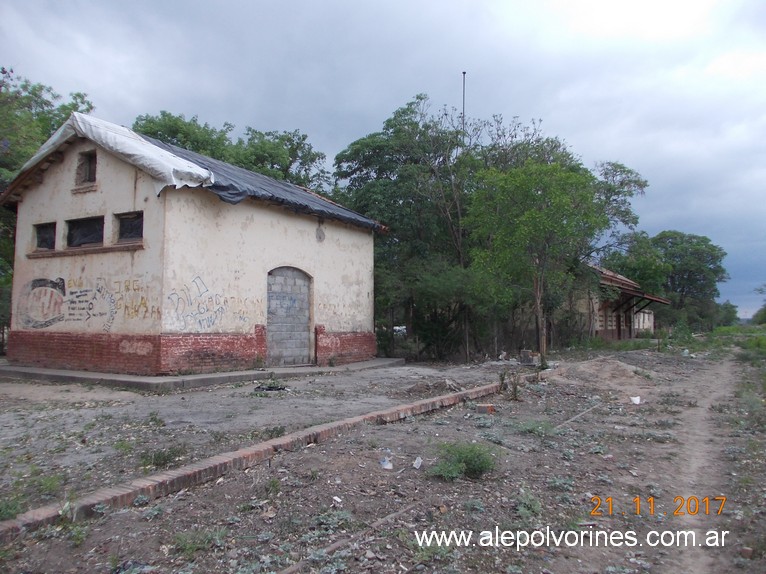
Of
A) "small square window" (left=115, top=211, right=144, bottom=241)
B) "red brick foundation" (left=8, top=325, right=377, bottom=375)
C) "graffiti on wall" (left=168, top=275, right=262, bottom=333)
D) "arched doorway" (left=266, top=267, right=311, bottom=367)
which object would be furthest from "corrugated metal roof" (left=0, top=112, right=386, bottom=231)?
"red brick foundation" (left=8, top=325, right=377, bottom=375)

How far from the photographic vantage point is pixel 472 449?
477 cm

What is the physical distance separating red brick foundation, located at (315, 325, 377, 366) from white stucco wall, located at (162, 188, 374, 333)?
0.22 metres

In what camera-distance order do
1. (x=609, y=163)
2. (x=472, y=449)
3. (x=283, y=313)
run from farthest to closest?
(x=609, y=163) → (x=283, y=313) → (x=472, y=449)

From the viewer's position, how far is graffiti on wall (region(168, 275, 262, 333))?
11.1m

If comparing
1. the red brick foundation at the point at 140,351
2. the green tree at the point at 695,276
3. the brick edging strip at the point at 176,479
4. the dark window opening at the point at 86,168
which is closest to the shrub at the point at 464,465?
the brick edging strip at the point at 176,479

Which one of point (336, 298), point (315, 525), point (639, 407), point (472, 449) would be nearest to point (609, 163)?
point (336, 298)

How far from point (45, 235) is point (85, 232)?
1.60 metres

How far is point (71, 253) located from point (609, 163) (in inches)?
676

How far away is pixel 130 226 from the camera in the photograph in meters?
11.8

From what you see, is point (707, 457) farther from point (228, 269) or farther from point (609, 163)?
point (609, 163)

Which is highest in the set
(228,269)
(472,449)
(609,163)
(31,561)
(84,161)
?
(609,163)

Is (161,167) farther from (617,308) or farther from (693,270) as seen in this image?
(693,270)

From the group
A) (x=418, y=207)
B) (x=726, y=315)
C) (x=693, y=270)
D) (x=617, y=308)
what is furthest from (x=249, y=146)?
(x=726, y=315)

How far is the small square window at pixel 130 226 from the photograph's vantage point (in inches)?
455
